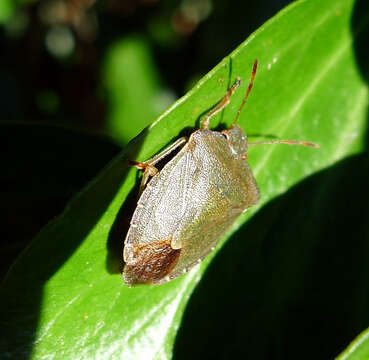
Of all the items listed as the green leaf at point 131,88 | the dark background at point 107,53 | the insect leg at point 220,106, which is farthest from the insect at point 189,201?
the green leaf at point 131,88

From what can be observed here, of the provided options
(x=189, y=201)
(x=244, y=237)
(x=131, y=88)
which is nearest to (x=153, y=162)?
(x=189, y=201)

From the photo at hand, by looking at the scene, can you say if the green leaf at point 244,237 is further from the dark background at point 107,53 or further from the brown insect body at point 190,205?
the dark background at point 107,53

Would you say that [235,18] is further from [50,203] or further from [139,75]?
[50,203]

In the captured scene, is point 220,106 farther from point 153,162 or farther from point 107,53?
point 107,53

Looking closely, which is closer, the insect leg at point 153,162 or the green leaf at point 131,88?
A: the insect leg at point 153,162

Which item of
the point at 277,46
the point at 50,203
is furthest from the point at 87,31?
the point at 277,46

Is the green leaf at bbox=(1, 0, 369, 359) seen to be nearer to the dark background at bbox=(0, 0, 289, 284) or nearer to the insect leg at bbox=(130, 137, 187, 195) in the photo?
the insect leg at bbox=(130, 137, 187, 195)
